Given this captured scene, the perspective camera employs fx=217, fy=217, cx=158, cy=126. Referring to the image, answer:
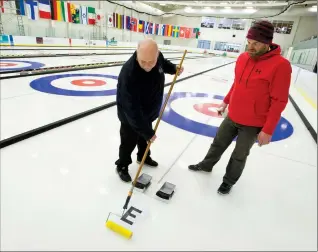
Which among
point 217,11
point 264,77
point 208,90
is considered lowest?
point 208,90

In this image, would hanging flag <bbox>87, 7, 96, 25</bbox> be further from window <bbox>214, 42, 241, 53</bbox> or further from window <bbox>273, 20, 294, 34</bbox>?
window <bbox>273, 20, 294, 34</bbox>

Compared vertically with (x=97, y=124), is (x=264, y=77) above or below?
above

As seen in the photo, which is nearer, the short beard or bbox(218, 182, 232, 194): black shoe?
the short beard

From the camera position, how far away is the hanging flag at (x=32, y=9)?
12.9 meters

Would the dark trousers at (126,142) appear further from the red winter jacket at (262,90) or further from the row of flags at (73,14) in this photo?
the row of flags at (73,14)

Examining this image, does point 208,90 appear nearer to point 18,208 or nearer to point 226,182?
point 226,182

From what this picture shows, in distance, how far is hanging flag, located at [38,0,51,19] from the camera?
13641mm

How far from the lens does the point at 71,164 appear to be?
203 cm

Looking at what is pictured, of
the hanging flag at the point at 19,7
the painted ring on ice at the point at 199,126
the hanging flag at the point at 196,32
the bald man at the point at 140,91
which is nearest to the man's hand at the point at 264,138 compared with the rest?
the bald man at the point at 140,91

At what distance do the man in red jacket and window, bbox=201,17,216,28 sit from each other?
28814 mm

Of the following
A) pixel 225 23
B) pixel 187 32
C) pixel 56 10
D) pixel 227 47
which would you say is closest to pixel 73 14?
pixel 56 10

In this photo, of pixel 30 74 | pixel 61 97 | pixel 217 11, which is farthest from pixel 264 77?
pixel 217 11

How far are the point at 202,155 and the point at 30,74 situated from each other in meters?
5.01

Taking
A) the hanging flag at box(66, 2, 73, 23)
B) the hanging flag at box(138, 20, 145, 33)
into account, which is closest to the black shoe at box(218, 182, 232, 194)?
the hanging flag at box(66, 2, 73, 23)
